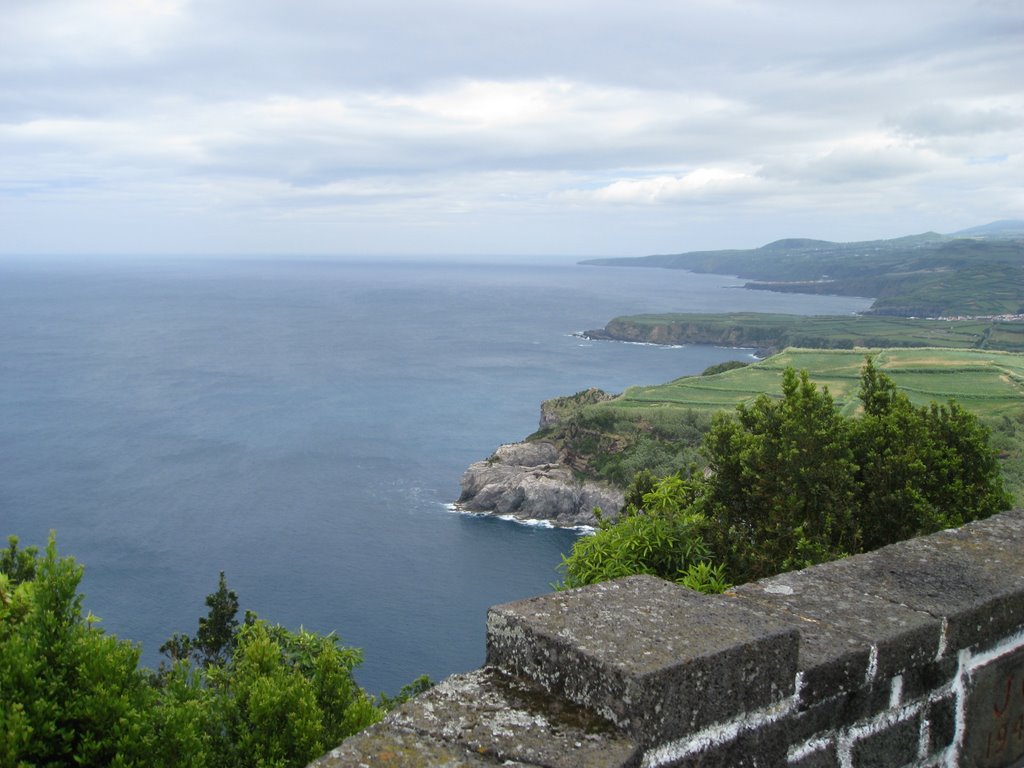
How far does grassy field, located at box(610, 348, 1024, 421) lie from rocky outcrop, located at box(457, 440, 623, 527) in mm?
13872

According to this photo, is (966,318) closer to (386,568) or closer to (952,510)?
(386,568)

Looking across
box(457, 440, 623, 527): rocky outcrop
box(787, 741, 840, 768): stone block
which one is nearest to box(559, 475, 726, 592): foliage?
box(787, 741, 840, 768): stone block

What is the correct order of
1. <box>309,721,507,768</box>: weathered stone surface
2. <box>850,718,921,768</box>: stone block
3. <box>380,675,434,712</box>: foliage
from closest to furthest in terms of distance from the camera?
<box>309,721,507,768</box>: weathered stone surface, <box>850,718,921,768</box>: stone block, <box>380,675,434,712</box>: foliage

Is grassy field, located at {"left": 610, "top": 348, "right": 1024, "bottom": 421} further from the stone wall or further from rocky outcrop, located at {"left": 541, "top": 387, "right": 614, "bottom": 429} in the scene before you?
the stone wall

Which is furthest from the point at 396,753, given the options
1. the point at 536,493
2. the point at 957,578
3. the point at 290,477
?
the point at 290,477

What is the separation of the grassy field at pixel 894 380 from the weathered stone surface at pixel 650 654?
2923 inches

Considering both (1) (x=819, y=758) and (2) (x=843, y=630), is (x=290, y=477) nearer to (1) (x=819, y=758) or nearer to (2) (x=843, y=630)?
(2) (x=843, y=630)

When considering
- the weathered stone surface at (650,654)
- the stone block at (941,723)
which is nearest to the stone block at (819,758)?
the weathered stone surface at (650,654)

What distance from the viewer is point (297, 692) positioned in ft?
25.4

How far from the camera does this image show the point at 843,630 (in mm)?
3797

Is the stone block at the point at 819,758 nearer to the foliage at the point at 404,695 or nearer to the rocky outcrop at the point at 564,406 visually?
the foliage at the point at 404,695

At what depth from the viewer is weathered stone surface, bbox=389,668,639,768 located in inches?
113

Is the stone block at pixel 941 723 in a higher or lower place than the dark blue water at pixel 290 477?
higher

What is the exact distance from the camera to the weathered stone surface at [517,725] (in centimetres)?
288
